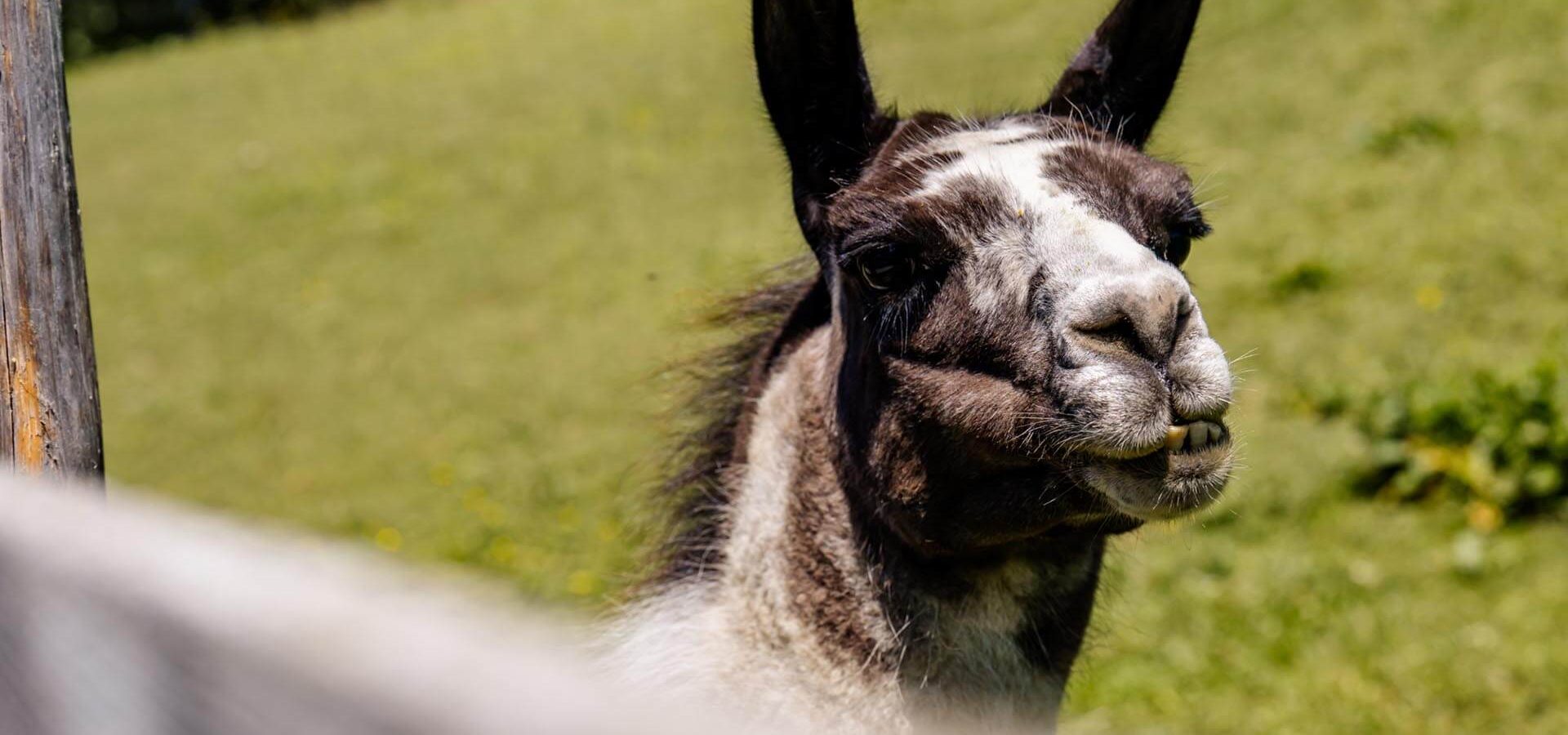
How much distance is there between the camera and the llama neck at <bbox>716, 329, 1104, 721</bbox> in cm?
256

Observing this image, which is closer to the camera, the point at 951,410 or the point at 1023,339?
the point at 1023,339

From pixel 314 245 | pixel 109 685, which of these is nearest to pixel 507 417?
pixel 314 245

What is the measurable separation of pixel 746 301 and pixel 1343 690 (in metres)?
2.85

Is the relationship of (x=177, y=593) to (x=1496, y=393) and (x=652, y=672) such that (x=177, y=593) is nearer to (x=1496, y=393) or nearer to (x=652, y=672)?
(x=652, y=672)

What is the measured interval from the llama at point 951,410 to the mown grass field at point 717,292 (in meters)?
0.53

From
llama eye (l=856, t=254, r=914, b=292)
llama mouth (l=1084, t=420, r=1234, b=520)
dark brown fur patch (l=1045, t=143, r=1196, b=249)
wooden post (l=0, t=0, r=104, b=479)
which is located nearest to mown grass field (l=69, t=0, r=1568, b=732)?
dark brown fur patch (l=1045, t=143, r=1196, b=249)

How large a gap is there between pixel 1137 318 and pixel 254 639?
1.57m

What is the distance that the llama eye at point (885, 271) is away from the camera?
2.51 metres

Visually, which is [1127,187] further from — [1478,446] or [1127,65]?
[1478,446]

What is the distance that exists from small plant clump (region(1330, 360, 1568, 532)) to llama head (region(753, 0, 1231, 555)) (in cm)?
348

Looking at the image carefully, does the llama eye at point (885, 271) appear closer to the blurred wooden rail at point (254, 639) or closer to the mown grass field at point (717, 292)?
the mown grass field at point (717, 292)

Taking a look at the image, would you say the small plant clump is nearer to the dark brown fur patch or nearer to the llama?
the llama

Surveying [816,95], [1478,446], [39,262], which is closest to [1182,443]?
[816,95]

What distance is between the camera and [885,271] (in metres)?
2.52
